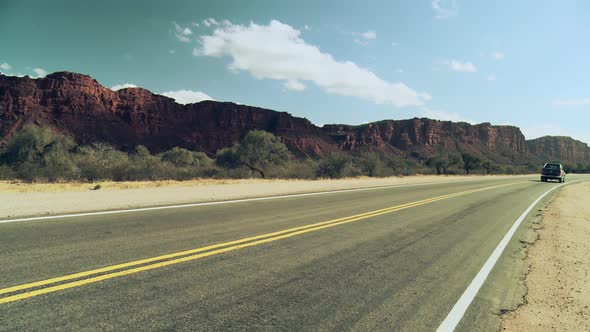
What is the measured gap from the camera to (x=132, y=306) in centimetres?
310

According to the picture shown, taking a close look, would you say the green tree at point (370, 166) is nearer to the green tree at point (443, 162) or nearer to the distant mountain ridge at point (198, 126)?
the green tree at point (443, 162)

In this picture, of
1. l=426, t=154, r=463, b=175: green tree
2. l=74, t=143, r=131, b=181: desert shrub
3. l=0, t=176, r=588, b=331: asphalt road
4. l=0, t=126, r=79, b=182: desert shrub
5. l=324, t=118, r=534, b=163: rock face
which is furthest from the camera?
l=324, t=118, r=534, b=163: rock face

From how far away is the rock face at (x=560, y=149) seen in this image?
537 ft

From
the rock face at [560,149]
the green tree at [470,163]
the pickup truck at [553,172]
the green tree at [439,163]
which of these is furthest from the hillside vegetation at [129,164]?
the rock face at [560,149]

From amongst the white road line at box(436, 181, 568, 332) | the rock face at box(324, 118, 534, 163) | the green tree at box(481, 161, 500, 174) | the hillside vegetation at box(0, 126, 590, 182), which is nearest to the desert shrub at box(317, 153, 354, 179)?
the hillside vegetation at box(0, 126, 590, 182)

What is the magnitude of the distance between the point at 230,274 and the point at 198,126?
4279 inches

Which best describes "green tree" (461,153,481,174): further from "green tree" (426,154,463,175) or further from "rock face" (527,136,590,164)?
"rock face" (527,136,590,164)

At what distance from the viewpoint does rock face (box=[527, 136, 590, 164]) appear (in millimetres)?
163625

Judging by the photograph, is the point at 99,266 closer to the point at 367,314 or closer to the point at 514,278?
the point at 367,314

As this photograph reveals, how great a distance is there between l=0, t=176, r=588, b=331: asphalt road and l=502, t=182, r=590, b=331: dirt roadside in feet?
2.30

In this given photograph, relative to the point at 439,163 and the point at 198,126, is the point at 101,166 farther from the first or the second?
the point at 198,126

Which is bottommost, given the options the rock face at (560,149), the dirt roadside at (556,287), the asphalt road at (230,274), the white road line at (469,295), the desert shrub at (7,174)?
the dirt roadside at (556,287)

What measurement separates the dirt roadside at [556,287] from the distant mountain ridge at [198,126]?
82930mm

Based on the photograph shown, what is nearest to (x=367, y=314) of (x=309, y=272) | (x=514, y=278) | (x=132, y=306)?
(x=309, y=272)
